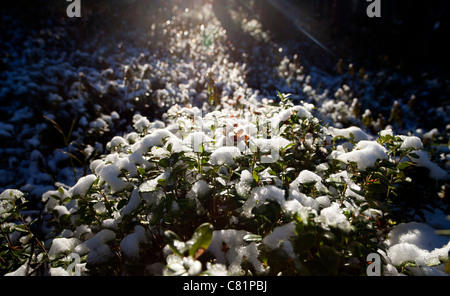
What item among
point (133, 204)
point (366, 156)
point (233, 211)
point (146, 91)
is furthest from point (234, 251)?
point (146, 91)

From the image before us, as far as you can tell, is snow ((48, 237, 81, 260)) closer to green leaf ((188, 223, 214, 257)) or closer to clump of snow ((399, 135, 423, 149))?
green leaf ((188, 223, 214, 257))

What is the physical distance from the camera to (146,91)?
15.1 ft

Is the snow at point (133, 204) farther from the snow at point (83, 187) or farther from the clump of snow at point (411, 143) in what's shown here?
the clump of snow at point (411, 143)

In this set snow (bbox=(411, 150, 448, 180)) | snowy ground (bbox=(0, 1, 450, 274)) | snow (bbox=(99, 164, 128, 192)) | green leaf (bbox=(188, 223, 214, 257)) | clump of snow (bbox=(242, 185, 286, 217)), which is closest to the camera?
green leaf (bbox=(188, 223, 214, 257))

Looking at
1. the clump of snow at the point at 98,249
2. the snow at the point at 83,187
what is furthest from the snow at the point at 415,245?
the snow at the point at 83,187

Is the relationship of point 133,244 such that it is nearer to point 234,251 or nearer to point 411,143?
point 234,251

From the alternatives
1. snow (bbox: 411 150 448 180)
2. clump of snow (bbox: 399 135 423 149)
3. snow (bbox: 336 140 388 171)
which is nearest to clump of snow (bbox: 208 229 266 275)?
snow (bbox: 336 140 388 171)

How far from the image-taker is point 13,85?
4.57 meters

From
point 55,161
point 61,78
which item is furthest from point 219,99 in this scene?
point 61,78

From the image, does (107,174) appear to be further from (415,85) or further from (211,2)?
(211,2)

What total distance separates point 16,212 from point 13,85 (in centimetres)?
467

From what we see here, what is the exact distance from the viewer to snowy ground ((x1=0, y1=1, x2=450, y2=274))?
114 inches

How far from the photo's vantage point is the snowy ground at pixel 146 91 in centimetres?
290
